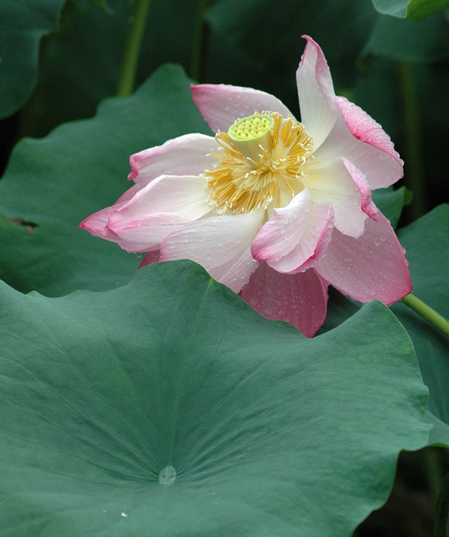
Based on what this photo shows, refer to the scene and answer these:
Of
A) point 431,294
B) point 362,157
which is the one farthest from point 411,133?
point 362,157

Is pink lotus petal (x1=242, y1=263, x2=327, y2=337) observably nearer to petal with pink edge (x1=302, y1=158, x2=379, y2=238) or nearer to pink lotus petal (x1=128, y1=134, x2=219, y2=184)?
petal with pink edge (x1=302, y1=158, x2=379, y2=238)

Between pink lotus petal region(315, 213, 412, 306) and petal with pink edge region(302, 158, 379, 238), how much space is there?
3cm

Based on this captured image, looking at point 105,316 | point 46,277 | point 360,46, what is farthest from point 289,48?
point 105,316

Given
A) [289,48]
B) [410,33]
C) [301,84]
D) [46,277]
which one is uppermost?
[301,84]

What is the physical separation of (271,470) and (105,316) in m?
0.28

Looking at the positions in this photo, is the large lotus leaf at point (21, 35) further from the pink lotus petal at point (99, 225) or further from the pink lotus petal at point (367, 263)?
the pink lotus petal at point (367, 263)

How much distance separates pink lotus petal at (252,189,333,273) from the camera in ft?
2.19

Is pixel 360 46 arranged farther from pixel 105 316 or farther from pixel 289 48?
pixel 105 316

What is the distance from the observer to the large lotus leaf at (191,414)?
0.51 m

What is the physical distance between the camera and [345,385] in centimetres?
59

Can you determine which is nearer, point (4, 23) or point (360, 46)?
point (4, 23)

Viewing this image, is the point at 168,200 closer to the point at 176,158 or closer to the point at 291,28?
the point at 176,158

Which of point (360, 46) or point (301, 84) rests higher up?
point (301, 84)

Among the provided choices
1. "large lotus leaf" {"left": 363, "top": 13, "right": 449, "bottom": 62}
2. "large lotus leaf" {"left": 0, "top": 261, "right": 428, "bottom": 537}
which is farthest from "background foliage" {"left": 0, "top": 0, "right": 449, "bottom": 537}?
"large lotus leaf" {"left": 363, "top": 13, "right": 449, "bottom": 62}
